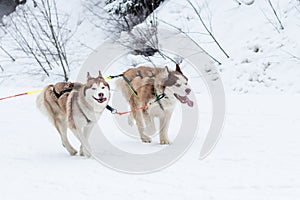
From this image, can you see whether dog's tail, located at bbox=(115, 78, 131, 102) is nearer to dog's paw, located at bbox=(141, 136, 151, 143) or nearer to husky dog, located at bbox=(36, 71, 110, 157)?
dog's paw, located at bbox=(141, 136, 151, 143)

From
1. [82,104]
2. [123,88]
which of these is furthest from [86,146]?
[123,88]

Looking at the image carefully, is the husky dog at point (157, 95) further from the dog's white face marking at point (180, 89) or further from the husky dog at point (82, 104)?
the husky dog at point (82, 104)

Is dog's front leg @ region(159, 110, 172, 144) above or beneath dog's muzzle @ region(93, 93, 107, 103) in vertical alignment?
beneath

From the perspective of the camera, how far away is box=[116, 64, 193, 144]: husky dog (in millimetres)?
5727

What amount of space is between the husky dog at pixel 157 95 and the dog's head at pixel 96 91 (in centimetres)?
90

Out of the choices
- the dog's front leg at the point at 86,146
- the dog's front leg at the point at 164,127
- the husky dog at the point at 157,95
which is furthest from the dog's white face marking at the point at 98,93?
the dog's front leg at the point at 164,127

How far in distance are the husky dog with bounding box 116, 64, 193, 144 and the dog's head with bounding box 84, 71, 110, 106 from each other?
900 mm

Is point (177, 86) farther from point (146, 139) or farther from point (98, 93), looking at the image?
point (98, 93)

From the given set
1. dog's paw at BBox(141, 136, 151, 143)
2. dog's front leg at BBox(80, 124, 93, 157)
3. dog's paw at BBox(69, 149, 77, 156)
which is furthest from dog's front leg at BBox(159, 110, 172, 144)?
dog's paw at BBox(69, 149, 77, 156)

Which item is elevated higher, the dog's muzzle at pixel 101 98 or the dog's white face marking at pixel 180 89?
the dog's white face marking at pixel 180 89

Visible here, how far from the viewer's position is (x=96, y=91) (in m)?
5.11

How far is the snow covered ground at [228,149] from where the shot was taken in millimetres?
3854

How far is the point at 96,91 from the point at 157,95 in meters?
1.04

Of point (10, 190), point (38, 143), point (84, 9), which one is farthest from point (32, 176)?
point (84, 9)
